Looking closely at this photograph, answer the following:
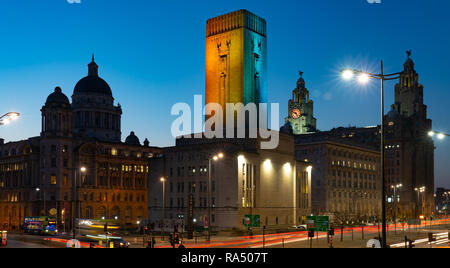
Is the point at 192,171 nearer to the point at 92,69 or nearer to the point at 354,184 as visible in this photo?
the point at 354,184

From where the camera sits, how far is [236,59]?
122625 millimetres

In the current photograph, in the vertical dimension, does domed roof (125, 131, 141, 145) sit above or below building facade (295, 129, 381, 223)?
above

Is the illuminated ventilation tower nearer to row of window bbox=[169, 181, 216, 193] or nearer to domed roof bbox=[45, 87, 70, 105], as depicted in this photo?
row of window bbox=[169, 181, 216, 193]

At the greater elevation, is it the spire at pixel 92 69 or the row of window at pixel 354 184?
the spire at pixel 92 69

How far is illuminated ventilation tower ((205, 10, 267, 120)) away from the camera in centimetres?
12200

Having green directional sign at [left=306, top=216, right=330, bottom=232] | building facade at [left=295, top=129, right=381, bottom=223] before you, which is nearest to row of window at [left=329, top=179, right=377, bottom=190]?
building facade at [left=295, top=129, right=381, bottom=223]

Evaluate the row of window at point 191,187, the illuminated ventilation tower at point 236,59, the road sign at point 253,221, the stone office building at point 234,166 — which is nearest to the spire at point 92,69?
the illuminated ventilation tower at point 236,59

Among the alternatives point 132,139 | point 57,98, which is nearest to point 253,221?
point 57,98

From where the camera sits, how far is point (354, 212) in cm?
16525

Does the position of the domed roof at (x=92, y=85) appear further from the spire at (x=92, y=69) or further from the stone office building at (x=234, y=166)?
the stone office building at (x=234, y=166)

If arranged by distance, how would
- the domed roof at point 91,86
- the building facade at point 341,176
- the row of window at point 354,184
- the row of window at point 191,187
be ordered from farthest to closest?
the domed roof at point 91,86 → the row of window at point 354,184 → the building facade at point 341,176 → the row of window at point 191,187

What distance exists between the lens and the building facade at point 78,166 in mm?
130875

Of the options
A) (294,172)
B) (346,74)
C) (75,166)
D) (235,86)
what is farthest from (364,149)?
(346,74)

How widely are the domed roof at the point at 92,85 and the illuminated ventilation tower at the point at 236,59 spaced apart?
171ft
